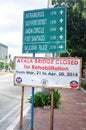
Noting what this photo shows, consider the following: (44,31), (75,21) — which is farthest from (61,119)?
(75,21)

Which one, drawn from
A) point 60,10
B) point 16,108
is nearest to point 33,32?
point 60,10

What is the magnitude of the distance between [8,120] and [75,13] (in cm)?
1340

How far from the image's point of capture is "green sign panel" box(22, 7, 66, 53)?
31.9 ft

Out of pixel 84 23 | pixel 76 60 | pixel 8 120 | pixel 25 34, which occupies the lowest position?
pixel 8 120

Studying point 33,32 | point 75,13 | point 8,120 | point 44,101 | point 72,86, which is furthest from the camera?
point 75,13

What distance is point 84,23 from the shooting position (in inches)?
957

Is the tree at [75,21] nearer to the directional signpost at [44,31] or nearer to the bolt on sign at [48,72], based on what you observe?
the directional signpost at [44,31]

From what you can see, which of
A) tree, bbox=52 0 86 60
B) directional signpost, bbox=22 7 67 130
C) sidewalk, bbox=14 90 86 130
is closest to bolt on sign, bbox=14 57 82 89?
directional signpost, bbox=22 7 67 130

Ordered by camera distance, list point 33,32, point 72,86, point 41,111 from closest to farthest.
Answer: point 72,86
point 33,32
point 41,111

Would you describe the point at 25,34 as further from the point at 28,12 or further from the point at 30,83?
the point at 30,83

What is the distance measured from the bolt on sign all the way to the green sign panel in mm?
450

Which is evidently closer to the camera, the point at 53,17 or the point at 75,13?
the point at 53,17

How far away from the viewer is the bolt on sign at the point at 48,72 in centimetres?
922

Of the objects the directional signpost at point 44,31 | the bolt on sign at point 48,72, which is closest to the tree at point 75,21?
the directional signpost at point 44,31
